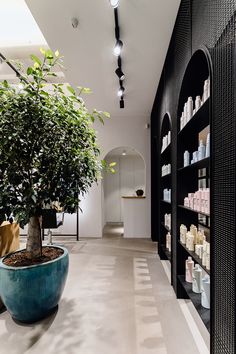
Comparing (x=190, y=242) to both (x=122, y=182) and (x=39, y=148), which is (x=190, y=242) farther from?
(x=122, y=182)

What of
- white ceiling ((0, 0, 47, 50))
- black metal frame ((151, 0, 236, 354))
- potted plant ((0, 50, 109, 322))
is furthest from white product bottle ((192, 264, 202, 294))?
white ceiling ((0, 0, 47, 50))

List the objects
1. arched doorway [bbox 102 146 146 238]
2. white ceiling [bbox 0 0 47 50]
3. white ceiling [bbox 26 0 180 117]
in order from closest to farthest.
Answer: white ceiling [bbox 26 0 180 117] < white ceiling [bbox 0 0 47 50] < arched doorway [bbox 102 146 146 238]

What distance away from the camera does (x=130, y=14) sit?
2416 millimetres

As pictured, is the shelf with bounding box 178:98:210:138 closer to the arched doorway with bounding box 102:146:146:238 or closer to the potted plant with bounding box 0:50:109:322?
the potted plant with bounding box 0:50:109:322

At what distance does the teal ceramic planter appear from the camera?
208 centimetres

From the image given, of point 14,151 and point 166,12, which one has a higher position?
point 166,12

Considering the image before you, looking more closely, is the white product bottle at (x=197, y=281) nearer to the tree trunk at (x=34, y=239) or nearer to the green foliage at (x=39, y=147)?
the green foliage at (x=39, y=147)

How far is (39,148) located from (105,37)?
1.73 m

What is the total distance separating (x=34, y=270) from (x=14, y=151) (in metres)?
1.12

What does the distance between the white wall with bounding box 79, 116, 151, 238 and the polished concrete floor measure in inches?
94.5

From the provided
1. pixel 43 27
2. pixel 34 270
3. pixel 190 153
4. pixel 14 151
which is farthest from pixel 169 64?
pixel 34 270

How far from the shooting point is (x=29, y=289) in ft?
6.88

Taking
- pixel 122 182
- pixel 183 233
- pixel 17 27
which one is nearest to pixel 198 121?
pixel 183 233

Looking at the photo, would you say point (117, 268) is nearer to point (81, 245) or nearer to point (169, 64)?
point (81, 245)
